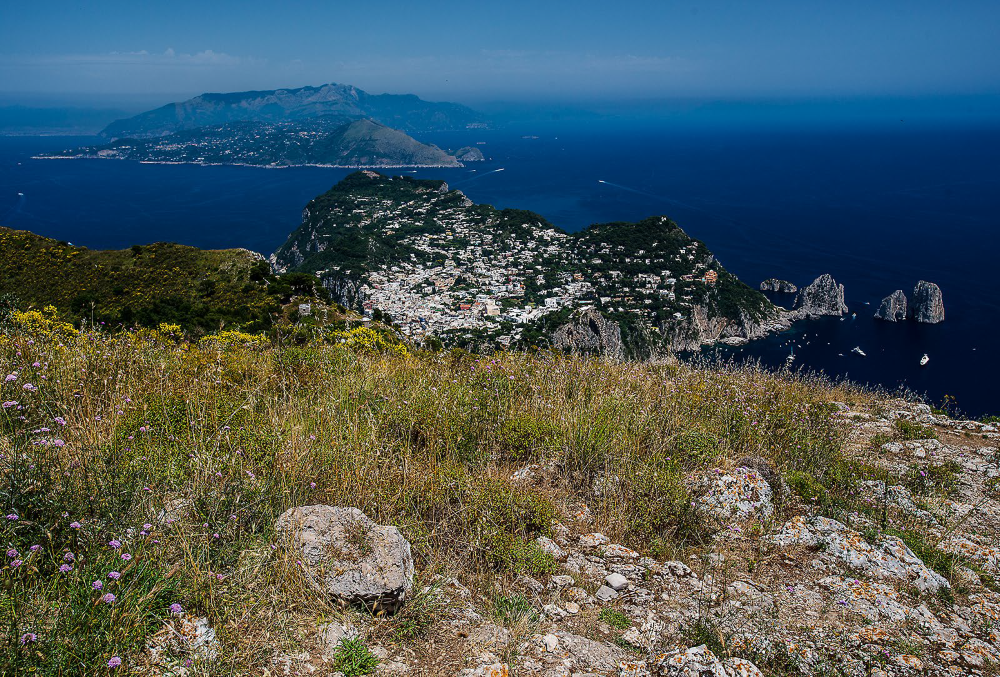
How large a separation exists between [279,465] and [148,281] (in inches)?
1057

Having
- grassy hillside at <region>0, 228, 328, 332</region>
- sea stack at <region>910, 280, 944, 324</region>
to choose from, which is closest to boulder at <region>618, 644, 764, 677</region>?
grassy hillside at <region>0, 228, 328, 332</region>

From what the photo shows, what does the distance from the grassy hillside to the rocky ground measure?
15.2 meters

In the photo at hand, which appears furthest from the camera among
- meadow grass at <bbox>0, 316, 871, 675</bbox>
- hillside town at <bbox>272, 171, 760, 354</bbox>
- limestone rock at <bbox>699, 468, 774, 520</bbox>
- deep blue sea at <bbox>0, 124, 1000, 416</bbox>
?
hillside town at <bbox>272, 171, 760, 354</bbox>

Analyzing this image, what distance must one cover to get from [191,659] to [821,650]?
119 inches

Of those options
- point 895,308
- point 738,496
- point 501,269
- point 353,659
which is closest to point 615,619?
point 353,659

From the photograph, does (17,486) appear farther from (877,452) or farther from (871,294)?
(871,294)

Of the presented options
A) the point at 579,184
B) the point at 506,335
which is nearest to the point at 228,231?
the point at 506,335

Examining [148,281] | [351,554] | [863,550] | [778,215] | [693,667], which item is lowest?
[148,281]

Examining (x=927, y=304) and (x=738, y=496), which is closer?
(x=738, y=496)

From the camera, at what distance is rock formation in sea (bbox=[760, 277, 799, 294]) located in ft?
246

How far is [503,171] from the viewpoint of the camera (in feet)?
619

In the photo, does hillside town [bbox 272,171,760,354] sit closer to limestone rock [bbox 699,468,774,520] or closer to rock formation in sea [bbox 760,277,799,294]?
rock formation in sea [bbox 760,277,799,294]

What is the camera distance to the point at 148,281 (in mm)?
25078

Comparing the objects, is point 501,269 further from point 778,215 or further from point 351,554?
point 351,554
